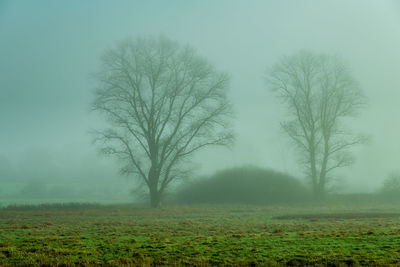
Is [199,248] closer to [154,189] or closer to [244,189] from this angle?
[154,189]

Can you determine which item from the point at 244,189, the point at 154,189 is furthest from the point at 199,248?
the point at 244,189

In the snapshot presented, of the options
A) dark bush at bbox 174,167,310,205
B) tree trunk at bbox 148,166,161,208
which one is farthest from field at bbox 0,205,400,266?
dark bush at bbox 174,167,310,205

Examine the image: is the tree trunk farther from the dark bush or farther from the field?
the field

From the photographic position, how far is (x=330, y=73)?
41438 mm

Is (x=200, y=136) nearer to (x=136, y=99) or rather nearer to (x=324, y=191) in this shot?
(x=136, y=99)

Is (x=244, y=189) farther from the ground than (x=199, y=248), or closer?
farther from the ground

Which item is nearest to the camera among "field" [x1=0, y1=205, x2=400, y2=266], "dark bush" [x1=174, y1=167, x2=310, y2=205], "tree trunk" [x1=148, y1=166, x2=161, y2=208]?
"field" [x1=0, y1=205, x2=400, y2=266]

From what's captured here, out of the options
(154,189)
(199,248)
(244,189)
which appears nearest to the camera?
(199,248)

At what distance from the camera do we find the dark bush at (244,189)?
129ft

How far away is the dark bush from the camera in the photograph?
A: 39.4 m

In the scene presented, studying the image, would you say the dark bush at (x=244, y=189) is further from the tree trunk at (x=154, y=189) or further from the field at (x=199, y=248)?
the field at (x=199, y=248)

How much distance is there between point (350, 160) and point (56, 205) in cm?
2624

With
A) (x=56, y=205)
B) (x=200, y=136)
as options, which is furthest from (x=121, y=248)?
(x=200, y=136)

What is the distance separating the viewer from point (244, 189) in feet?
133
